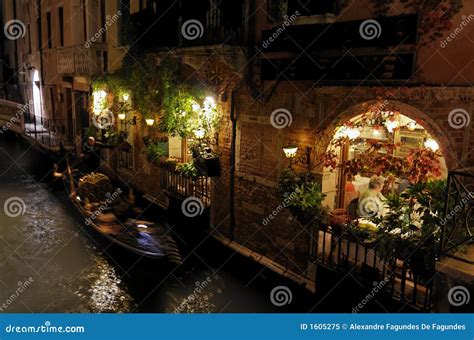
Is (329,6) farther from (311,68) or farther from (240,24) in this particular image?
(240,24)

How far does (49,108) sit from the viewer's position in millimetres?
25281

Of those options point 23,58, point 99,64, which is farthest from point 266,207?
point 23,58

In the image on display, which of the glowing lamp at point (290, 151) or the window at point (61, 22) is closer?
the glowing lamp at point (290, 151)

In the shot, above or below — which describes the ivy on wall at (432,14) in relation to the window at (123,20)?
below

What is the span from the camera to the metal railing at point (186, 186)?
40.3 ft
